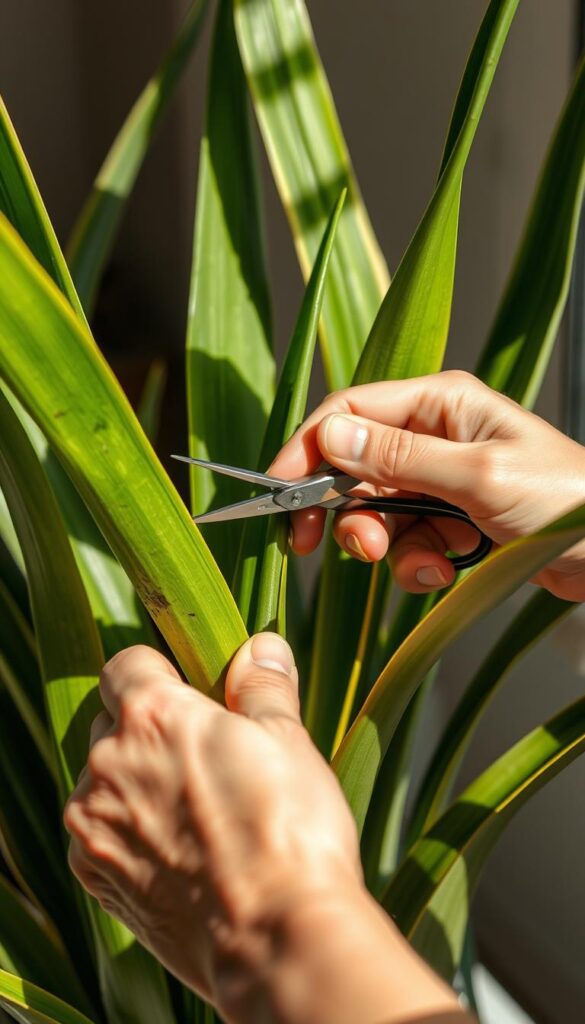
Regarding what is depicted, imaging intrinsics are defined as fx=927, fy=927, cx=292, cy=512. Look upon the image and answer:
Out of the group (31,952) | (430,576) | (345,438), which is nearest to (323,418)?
(345,438)

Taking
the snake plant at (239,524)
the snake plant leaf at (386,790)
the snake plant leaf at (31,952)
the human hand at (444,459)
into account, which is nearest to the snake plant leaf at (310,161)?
the snake plant at (239,524)

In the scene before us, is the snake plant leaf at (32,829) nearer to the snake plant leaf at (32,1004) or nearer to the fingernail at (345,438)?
the snake plant leaf at (32,1004)

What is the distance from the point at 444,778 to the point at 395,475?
213mm

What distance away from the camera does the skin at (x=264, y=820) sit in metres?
0.28

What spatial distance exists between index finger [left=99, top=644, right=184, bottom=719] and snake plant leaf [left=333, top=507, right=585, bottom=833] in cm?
9

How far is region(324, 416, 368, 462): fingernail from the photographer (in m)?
0.46

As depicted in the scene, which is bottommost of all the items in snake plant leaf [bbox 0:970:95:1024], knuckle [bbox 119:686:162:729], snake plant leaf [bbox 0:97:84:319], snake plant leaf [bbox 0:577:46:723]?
snake plant leaf [bbox 0:970:95:1024]

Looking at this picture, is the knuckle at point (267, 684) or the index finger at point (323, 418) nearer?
the knuckle at point (267, 684)

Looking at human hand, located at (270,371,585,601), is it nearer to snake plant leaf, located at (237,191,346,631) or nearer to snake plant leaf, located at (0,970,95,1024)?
snake plant leaf, located at (237,191,346,631)

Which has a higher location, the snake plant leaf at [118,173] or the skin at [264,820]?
the snake plant leaf at [118,173]

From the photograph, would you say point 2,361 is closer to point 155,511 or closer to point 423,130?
point 155,511

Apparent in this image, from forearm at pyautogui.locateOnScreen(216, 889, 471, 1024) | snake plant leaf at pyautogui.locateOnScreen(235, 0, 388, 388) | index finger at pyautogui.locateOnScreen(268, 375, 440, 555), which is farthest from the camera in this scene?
snake plant leaf at pyautogui.locateOnScreen(235, 0, 388, 388)

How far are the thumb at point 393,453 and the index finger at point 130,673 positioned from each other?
0.14 meters

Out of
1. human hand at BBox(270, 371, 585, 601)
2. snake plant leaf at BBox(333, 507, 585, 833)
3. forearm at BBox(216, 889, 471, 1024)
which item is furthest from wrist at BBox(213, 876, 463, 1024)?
human hand at BBox(270, 371, 585, 601)
